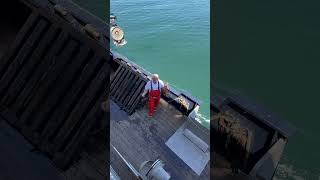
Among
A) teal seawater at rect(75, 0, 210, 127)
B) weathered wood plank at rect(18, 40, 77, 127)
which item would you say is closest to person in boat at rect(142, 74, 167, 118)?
weathered wood plank at rect(18, 40, 77, 127)

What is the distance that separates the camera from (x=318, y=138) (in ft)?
79.7

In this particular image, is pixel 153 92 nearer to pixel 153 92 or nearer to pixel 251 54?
pixel 153 92

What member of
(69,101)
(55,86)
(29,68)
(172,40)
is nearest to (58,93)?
(55,86)

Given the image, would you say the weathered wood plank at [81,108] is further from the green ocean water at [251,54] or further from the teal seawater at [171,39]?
the teal seawater at [171,39]

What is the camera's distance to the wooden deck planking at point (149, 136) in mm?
10211

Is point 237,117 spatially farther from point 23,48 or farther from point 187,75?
point 187,75

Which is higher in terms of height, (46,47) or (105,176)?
(46,47)

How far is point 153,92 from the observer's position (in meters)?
11.9

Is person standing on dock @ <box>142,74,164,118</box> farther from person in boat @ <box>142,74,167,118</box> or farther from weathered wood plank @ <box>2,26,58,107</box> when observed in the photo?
weathered wood plank @ <box>2,26,58,107</box>

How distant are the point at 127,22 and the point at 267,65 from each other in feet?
54.8

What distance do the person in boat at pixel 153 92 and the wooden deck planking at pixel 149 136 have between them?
10.5 inches

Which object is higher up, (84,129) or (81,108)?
(81,108)

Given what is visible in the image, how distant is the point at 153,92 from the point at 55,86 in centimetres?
588

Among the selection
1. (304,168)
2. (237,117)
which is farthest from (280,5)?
(237,117)
